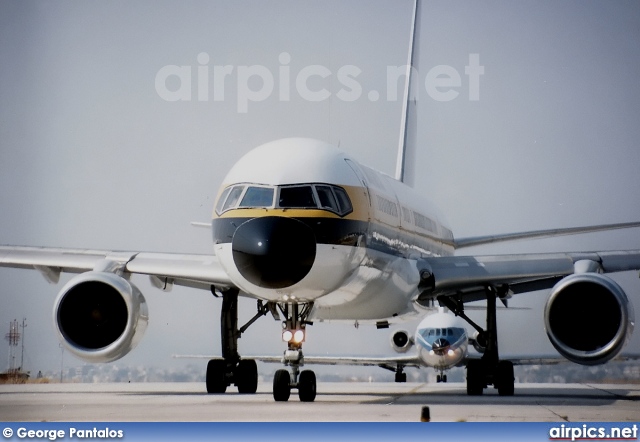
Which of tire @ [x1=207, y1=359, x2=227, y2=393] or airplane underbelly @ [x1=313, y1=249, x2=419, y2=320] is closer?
airplane underbelly @ [x1=313, y1=249, x2=419, y2=320]

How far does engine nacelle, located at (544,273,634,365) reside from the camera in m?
17.4

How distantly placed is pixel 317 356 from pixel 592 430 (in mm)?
28702

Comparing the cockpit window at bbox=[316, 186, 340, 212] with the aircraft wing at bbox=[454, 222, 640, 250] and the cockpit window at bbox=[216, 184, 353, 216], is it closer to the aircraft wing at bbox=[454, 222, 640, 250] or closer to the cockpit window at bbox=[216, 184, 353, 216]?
the cockpit window at bbox=[216, 184, 353, 216]

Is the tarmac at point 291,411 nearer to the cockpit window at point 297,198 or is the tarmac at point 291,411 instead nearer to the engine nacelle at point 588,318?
the engine nacelle at point 588,318

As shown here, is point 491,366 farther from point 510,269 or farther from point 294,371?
point 294,371

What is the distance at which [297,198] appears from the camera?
16.2 m

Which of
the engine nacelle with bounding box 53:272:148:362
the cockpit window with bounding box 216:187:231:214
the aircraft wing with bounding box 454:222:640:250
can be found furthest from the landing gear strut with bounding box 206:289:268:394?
the aircraft wing with bounding box 454:222:640:250

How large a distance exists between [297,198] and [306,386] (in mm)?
2860

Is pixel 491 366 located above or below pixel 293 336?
below

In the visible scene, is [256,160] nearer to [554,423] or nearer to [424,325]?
[554,423]

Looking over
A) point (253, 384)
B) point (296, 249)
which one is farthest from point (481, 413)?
point (253, 384)

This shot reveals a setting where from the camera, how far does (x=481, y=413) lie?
1469cm

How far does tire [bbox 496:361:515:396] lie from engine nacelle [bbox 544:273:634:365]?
3837mm

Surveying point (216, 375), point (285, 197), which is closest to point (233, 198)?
point (285, 197)
